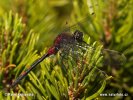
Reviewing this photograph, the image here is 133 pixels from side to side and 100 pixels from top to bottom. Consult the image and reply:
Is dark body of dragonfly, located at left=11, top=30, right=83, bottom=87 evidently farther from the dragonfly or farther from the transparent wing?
the transparent wing

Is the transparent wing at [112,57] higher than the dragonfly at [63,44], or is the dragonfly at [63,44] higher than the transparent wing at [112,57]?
the dragonfly at [63,44]

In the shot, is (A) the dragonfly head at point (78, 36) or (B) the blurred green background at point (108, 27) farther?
(B) the blurred green background at point (108, 27)

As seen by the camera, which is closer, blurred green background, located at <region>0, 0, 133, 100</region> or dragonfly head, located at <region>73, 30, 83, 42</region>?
dragonfly head, located at <region>73, 30, 83, 42</region>

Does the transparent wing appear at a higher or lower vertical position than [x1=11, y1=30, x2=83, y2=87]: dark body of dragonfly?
lower

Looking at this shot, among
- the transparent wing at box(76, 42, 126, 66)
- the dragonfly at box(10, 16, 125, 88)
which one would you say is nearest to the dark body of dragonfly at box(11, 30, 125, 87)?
the dragonfly at box(10, 16, 125, 88)

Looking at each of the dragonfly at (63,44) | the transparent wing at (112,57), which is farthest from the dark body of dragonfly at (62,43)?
the transparent wing at (112,57)

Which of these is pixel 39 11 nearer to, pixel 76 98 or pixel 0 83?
pixel 0 83

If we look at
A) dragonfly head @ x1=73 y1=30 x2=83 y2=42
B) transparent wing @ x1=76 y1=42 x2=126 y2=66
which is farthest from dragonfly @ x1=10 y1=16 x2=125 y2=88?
transparent wing @ x1=76 y1=42 x2=126 y2=66

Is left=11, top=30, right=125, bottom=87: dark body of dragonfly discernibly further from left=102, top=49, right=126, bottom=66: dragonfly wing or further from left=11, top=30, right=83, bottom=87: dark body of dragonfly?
left=102, top=49, right=126, bottom=66: dragonfly wing

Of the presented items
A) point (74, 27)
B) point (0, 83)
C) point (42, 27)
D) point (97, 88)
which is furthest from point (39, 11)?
point (97, 88)

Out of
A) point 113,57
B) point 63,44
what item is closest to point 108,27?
point 113,57

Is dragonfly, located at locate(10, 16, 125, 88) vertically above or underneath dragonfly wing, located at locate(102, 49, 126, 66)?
above

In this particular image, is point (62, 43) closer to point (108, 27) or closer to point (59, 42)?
point (59, 42)

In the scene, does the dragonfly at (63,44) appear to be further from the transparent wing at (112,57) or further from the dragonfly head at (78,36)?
the transparent wing at (112,57)
